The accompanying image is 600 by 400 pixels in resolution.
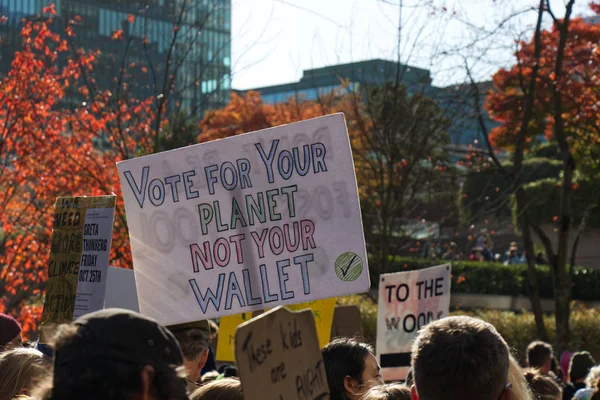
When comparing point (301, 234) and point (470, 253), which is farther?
point (470, 253)

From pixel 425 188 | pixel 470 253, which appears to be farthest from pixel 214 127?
pixel 425 188

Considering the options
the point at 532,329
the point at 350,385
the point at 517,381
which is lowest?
the point at 532,329

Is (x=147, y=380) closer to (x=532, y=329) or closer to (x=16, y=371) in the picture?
(x=16, y=371)

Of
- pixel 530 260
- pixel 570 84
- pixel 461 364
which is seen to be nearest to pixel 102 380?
pixel 461 364

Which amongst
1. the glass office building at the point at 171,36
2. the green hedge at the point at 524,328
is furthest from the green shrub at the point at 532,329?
the glass office building at the point at 171,36

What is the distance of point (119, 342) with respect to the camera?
5.99 ft

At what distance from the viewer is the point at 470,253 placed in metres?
27.8

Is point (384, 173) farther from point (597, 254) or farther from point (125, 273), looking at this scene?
point (597, 254)

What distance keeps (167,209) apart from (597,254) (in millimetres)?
26927

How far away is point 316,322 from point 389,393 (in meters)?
2.94

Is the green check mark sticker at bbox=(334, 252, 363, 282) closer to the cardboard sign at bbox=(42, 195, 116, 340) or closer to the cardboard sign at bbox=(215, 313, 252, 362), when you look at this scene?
the cardboard sign at bbox=(42, 195, 116, 340)

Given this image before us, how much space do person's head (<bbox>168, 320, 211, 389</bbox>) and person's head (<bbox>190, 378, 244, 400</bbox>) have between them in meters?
0.78

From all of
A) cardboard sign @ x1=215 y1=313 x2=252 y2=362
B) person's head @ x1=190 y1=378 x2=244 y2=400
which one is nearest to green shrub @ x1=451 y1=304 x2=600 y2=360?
cardboard sign @ x1=215 y1=313 x2=252 y2=362

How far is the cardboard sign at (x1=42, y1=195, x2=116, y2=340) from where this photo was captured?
4168 millimetres
